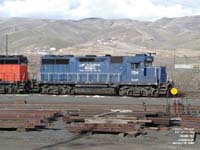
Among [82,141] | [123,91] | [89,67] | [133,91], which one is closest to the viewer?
[82,141]

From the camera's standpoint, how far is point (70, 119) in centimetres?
1939

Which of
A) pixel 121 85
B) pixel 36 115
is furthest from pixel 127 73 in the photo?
pixel 36 115

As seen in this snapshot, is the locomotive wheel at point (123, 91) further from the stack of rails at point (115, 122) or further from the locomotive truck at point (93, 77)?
the stack of rails at point (115, 122)

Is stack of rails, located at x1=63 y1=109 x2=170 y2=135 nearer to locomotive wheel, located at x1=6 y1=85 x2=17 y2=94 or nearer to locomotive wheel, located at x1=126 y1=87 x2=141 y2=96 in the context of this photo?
locomotive wheel, located at x1=126 y1=87 x2=141 y2=96

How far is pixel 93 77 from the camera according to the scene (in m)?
38.4

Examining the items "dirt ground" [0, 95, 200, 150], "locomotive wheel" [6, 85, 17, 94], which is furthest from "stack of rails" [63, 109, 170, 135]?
"locomotive wheel" [6, 85, 17, 94]

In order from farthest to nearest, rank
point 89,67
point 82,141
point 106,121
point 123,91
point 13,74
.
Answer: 1. point 13,74
2. point 89,67
3. point 123,91
4. point 106,121
5. point 82,141

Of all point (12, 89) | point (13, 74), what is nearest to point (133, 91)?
point (12, 89)

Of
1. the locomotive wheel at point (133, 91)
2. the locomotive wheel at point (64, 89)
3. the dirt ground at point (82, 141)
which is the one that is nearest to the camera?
the dirt ground at point (82, 141)

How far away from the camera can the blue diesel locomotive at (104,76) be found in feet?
119

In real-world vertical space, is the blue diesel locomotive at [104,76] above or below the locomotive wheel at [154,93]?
above

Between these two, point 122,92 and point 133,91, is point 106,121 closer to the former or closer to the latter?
point 133,91

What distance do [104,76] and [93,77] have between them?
0.98 m

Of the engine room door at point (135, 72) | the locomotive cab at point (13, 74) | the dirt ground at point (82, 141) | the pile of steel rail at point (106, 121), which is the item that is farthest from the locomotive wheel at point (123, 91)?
the dirt ground at point (82, 141)
